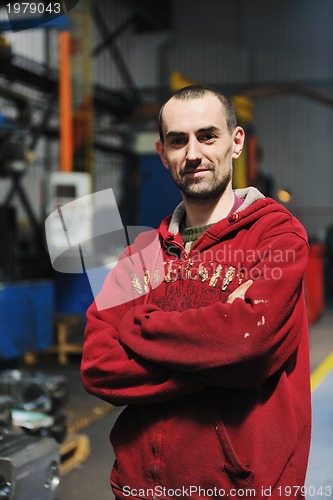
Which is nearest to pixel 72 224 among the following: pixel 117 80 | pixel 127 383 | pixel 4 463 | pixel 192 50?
pixel 4 463

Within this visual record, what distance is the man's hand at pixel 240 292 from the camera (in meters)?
1.15

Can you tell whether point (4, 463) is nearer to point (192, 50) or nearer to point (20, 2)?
point (20, 2)

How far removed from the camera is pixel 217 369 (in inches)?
42.8

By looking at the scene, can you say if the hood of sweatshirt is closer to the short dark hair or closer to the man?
the man

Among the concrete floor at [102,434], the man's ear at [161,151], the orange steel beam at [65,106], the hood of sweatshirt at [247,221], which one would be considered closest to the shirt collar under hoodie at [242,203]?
the hood of sweatshirt at [247,221]

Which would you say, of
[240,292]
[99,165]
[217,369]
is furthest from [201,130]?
[99,165]

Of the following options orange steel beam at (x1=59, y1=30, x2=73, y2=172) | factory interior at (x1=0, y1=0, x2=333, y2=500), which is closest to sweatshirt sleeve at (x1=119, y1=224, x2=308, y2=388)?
factory interior at (x1=0, y1=0, x2=333, y2=500)

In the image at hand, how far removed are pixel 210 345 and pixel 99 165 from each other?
11.6 metres

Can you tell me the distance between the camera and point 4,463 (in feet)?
6.82

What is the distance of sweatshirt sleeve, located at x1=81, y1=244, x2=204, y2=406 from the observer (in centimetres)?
114

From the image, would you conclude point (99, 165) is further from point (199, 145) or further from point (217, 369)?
point (217, 369)

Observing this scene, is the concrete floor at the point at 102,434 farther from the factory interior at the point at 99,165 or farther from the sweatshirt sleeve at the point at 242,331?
the sweatshirt sleeve at the point at 242,331

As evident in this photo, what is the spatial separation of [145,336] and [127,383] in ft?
0.34

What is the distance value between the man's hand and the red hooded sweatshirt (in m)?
0.02
